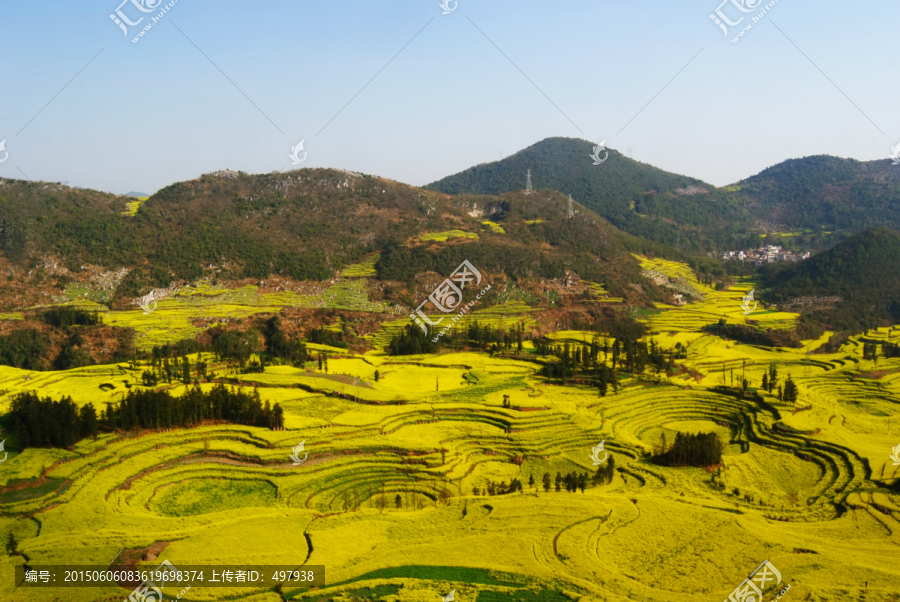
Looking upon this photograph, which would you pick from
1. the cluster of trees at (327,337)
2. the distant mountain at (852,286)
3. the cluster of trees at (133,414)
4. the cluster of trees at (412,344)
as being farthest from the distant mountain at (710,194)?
the cluster of trees at (133,414)

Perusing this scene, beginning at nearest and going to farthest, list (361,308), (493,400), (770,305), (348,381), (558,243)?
(493,400) < (348,381) < (361,308) < (770,305) < (558,243)

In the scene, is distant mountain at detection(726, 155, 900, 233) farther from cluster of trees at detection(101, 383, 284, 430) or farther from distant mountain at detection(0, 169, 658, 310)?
cluster of trees at detection(101, 383, 284, 430)

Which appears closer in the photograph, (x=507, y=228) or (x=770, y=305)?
(x=770, y=305)

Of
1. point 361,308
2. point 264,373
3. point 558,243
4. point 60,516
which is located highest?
point 558,243

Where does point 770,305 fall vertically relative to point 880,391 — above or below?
above

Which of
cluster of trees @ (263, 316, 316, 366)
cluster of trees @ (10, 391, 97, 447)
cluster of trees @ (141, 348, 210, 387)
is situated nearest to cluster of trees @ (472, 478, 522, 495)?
cluster of trees @ (10, 391, 97, 447)

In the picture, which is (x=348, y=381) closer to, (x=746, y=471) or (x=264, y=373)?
(x=264, y=373)

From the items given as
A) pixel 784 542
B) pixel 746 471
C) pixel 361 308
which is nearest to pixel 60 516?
pixel 784 542
